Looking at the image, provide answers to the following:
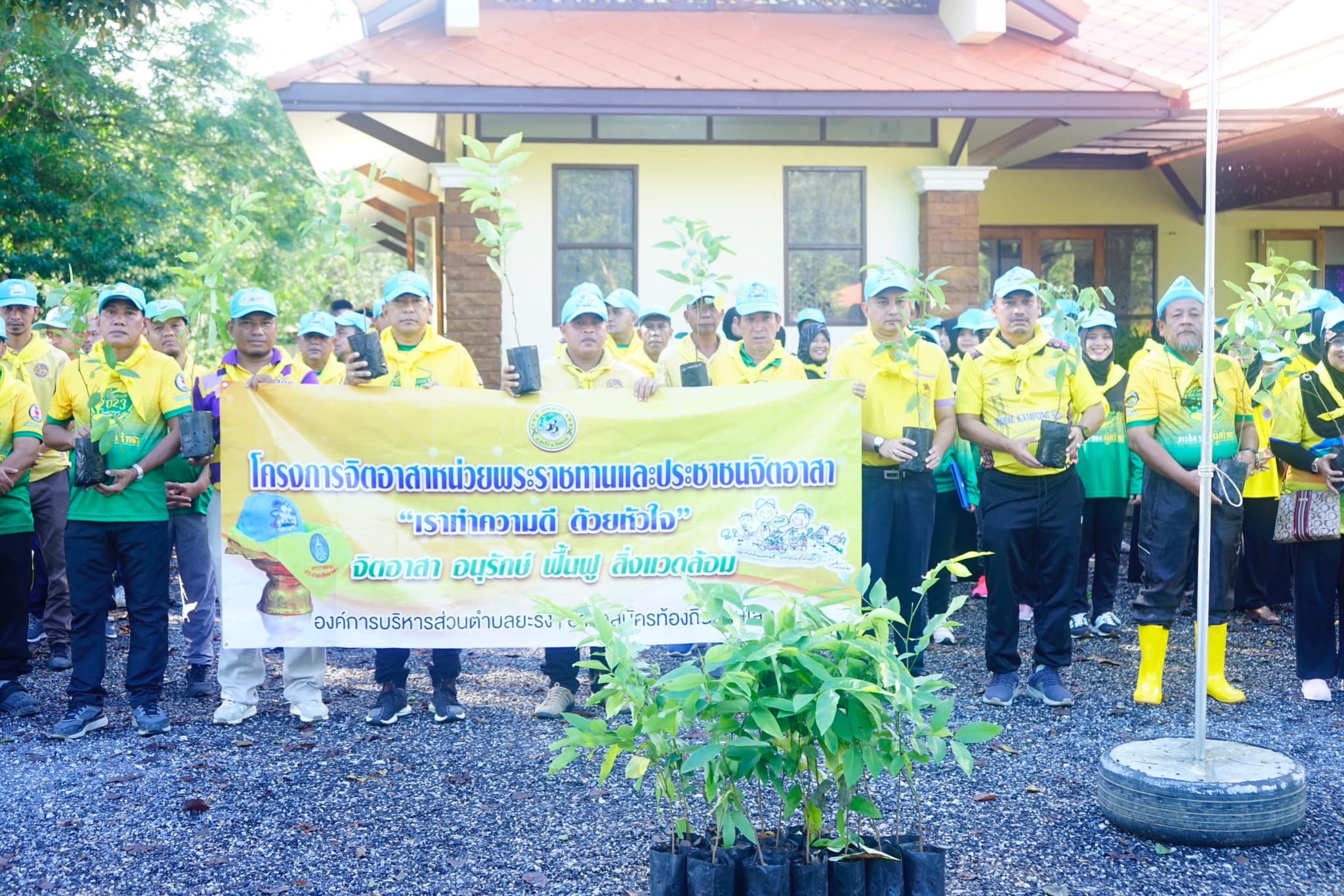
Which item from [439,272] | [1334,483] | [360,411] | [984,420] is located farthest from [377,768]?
[439,272]

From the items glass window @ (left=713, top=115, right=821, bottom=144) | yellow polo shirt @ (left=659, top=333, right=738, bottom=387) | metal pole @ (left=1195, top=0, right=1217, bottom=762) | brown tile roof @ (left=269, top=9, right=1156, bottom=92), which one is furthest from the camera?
glass window @ (left=713, top=115, right=821, bottom=144)

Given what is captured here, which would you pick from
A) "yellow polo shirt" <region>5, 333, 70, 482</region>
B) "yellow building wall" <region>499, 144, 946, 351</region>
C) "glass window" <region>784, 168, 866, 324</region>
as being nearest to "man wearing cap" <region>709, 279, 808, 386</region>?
"yellow polo shirt" <region>5, 333, 70, 482</region>

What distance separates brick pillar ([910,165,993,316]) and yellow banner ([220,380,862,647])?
6531 millimetres

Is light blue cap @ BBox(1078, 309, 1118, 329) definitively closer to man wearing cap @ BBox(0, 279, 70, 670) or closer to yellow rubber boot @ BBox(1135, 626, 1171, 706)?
yellow rubber boot @ BBox(1135, 626, 1171, 706)

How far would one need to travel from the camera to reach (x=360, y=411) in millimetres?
6441

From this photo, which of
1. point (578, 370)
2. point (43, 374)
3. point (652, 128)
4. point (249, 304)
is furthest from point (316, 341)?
point (652, 128)

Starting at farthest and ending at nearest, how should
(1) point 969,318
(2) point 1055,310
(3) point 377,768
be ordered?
(1) point 969,318, (2) point 1055,310, (3) point 377,768

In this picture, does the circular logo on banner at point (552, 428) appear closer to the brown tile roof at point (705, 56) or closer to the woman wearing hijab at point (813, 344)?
the woman wearing hijab at point (813, 344)

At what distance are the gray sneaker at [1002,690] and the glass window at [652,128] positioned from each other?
730 centimetres

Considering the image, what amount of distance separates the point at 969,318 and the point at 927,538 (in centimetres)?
Result: 373

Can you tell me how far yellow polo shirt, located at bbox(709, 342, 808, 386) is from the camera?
23.2ft

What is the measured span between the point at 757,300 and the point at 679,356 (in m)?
1.20

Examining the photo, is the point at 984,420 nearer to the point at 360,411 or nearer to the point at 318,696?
the point at 360,411

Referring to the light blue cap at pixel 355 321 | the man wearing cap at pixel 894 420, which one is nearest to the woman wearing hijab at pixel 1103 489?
the man wearing cap at pixel 894 420
